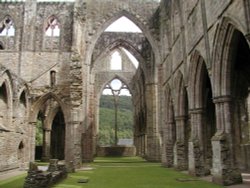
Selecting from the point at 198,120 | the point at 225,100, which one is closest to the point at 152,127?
the point at 198,120

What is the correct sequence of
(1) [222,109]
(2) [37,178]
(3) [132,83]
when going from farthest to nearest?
(3) [132,83], (1) [222,109], (2) [37,178]

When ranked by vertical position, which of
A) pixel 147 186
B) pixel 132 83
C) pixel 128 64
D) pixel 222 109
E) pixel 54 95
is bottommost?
pixel 147 186

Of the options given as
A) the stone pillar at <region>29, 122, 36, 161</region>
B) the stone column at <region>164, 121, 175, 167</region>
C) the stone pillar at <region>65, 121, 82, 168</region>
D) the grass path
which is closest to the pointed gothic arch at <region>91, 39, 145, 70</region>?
the stone column at <region>164, 121, 175, 167</region>

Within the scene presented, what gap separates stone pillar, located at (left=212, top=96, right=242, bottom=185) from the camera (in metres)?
9.31

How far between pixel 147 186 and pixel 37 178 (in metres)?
3.21

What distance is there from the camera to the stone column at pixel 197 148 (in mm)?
12109

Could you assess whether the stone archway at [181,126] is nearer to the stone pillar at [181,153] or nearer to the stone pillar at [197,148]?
the stone pillar at [181,153]

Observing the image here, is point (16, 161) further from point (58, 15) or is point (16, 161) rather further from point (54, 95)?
point (58, 15)

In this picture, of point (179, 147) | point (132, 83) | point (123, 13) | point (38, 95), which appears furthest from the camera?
point (132, 83)

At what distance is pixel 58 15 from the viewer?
21797 millimetres

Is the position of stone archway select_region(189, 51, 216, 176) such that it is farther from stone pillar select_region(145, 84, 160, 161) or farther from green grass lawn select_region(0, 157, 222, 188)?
stone pillar select_region(145, 84, 160, 161)

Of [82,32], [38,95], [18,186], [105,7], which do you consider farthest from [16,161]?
[105,7]

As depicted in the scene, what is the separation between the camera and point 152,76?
25.3 m

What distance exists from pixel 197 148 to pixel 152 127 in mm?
11774
